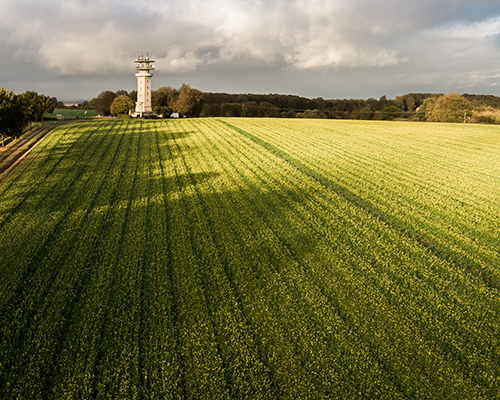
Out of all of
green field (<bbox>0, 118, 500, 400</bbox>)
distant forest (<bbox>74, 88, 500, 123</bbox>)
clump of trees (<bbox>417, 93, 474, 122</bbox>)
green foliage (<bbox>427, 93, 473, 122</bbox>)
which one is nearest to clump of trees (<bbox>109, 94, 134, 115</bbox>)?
distant forest (<bbox>74, 88, 500, 123</bbox>)

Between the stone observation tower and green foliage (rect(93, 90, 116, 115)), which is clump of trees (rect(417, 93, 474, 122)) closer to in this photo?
the stone observation tower

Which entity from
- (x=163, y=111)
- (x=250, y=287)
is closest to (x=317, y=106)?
(x=163, y=111)

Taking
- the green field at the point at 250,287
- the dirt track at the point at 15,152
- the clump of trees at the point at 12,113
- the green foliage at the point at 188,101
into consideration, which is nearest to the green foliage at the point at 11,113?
the clump of trees at the point at 12,113

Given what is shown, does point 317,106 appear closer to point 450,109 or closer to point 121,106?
point 450,109

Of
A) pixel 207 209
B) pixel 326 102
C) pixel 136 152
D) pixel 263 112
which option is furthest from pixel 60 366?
pixel 326 102

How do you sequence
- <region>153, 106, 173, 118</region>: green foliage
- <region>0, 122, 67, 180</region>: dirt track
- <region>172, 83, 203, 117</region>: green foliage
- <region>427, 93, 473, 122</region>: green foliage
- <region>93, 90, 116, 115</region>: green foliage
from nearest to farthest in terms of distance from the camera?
<region>0, 122, 67, 180</region>: dirt track → <region>427, 93, 473, 122</region>: green foliage → <region>153, 106, 173, 118</region>: green foliage → <region>172, 83, 203, 117</region>: green foliage → <region>93, 90, 116, 115</region>: green foliage

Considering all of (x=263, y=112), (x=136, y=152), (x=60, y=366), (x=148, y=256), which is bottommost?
(x=60, y=366)

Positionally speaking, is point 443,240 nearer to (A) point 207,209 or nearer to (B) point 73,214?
(A) point 207,209
